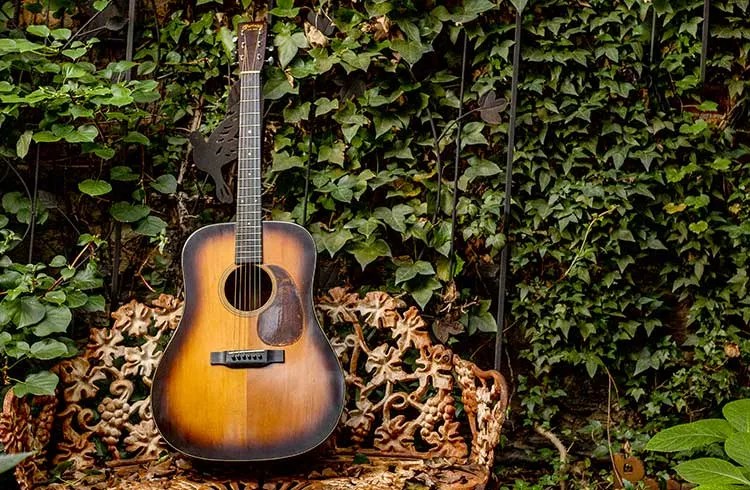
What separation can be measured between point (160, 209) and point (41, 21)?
83 cm

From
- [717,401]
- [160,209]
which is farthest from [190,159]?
[717,401]

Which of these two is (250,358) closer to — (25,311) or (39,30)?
(25,311)

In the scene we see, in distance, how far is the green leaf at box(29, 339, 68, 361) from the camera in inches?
89.2

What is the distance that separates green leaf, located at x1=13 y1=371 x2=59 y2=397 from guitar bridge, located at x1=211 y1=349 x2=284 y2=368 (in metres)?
0.50

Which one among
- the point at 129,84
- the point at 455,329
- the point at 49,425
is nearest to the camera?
the point at 49,425

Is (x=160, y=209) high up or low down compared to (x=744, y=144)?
down

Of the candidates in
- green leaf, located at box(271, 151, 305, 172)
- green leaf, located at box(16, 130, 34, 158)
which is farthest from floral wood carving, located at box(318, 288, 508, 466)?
green leaf, located at box(16, 130, 34, 158)

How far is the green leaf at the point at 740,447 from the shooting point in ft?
6.35

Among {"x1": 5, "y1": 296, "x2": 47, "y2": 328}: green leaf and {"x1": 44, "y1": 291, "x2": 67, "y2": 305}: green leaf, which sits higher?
{"x1": 44, "y1": 291, "x2": 67, "y2": 305}: green leaf

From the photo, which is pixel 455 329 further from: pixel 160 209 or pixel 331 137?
pixel 160 209

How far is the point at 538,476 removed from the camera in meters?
2.78

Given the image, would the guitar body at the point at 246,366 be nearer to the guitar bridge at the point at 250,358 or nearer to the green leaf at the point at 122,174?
the guitar bridge at the point at 250,358

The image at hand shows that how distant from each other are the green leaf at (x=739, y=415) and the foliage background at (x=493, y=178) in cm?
48

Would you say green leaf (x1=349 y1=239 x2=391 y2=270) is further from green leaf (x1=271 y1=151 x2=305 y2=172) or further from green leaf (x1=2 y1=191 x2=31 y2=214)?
green leaf (x1=2 y1=191 x2=31 y2=214)
